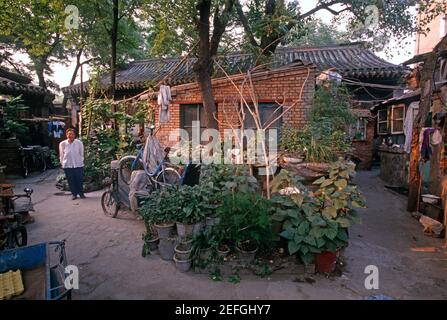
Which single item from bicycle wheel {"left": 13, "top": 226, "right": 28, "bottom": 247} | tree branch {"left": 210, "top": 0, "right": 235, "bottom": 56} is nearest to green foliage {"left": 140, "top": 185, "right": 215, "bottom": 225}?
bicycle wheel {"left": 13, "top": 226, "right": 28, "bottom": 247}

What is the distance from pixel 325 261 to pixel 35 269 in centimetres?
337

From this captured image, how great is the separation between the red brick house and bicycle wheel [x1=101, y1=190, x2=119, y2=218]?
10.3ft

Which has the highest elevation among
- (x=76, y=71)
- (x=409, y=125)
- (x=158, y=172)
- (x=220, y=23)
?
(x=76, y=71)

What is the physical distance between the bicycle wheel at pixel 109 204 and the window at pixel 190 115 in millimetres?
3577

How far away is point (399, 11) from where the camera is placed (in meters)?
9.05

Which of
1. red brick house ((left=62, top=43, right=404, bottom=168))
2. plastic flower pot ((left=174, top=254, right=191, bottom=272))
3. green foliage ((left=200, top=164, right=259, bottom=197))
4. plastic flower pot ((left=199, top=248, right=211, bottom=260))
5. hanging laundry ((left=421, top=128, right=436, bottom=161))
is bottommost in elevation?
plastic flower pot ((left=174, top=254, right=191, bottom=272))

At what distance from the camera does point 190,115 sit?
9336mm

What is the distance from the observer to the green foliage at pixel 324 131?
230 inches

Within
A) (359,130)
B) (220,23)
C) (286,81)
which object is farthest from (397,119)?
(220,23)

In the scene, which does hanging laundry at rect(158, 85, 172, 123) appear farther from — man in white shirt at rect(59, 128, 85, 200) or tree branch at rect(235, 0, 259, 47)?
tree branch at rect(235, 0, 259, 47)

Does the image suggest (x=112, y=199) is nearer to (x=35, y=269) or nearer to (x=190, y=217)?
(x=190, y=217)

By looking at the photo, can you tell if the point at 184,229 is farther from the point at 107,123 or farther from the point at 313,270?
the point at 107,123

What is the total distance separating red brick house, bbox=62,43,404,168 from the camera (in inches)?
327

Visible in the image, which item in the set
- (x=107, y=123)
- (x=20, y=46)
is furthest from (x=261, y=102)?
(x=20, y=46)
